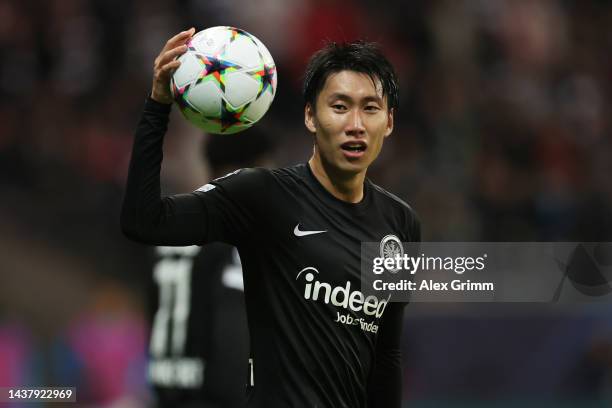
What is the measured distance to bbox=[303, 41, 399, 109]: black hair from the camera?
14.0 feet

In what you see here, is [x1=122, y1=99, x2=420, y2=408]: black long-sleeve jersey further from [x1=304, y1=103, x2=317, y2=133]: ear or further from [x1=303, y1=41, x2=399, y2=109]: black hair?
[x1=303, y1=41, x2=399, y2=109]: black hair

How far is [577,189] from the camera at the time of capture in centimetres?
1192

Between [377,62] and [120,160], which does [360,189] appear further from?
[120,160]

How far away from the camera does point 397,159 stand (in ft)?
39.4

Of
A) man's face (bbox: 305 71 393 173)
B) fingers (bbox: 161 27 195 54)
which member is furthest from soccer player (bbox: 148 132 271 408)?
fingers (bbox: 161 27 195 54)

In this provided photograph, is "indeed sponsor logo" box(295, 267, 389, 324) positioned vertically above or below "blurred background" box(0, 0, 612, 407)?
below

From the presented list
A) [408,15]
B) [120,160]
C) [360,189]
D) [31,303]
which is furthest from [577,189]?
[360,189]

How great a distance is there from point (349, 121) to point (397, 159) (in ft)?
25.9

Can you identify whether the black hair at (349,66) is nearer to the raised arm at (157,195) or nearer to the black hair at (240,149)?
the raised arm at (157,195)

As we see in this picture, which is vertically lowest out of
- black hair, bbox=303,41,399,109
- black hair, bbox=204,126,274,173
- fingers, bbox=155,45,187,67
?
fingers, bbox=155,45,187,67

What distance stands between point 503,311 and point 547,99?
188 inches

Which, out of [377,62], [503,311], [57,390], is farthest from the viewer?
[503,311]

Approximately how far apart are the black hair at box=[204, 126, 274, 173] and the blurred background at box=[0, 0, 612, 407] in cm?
81

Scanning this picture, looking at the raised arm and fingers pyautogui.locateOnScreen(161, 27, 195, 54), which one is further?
fingers pyautogui.locateOnScreen(161, 27, 195, 54)
